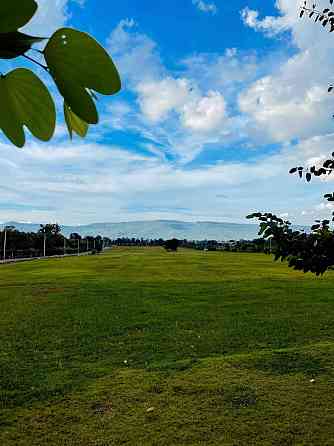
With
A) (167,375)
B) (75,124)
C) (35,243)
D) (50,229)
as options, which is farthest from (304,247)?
(50,229)

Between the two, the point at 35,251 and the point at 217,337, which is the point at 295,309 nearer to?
the point at 217,337

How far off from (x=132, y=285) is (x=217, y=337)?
896 cm

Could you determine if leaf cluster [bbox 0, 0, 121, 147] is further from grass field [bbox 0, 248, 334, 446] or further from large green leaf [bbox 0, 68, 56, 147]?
grass field [bbox 0, 248, 334, 446]

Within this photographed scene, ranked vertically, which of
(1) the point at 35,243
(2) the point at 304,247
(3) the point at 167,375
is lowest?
(3) the point at 167,375

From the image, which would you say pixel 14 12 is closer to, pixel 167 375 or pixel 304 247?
pixel 304 247

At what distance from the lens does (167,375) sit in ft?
16.3

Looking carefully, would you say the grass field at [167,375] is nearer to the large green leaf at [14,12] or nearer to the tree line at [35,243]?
the large green leaf at [14,12]

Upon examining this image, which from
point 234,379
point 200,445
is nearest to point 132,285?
point 234,379

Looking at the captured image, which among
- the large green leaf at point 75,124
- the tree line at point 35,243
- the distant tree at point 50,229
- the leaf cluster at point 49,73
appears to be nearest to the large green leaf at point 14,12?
the leaf cluster at point 49,73

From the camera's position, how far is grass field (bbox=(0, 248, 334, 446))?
139 inches

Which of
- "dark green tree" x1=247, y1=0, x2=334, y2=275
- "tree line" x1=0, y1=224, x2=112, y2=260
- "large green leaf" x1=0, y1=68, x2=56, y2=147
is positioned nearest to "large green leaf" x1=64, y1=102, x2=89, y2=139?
"large green leaf" x1=0, y1=68, x2=56, y2=147

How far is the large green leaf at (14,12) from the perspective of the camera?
0.76 feet

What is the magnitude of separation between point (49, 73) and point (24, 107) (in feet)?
0.12

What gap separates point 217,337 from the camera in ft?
24.1
